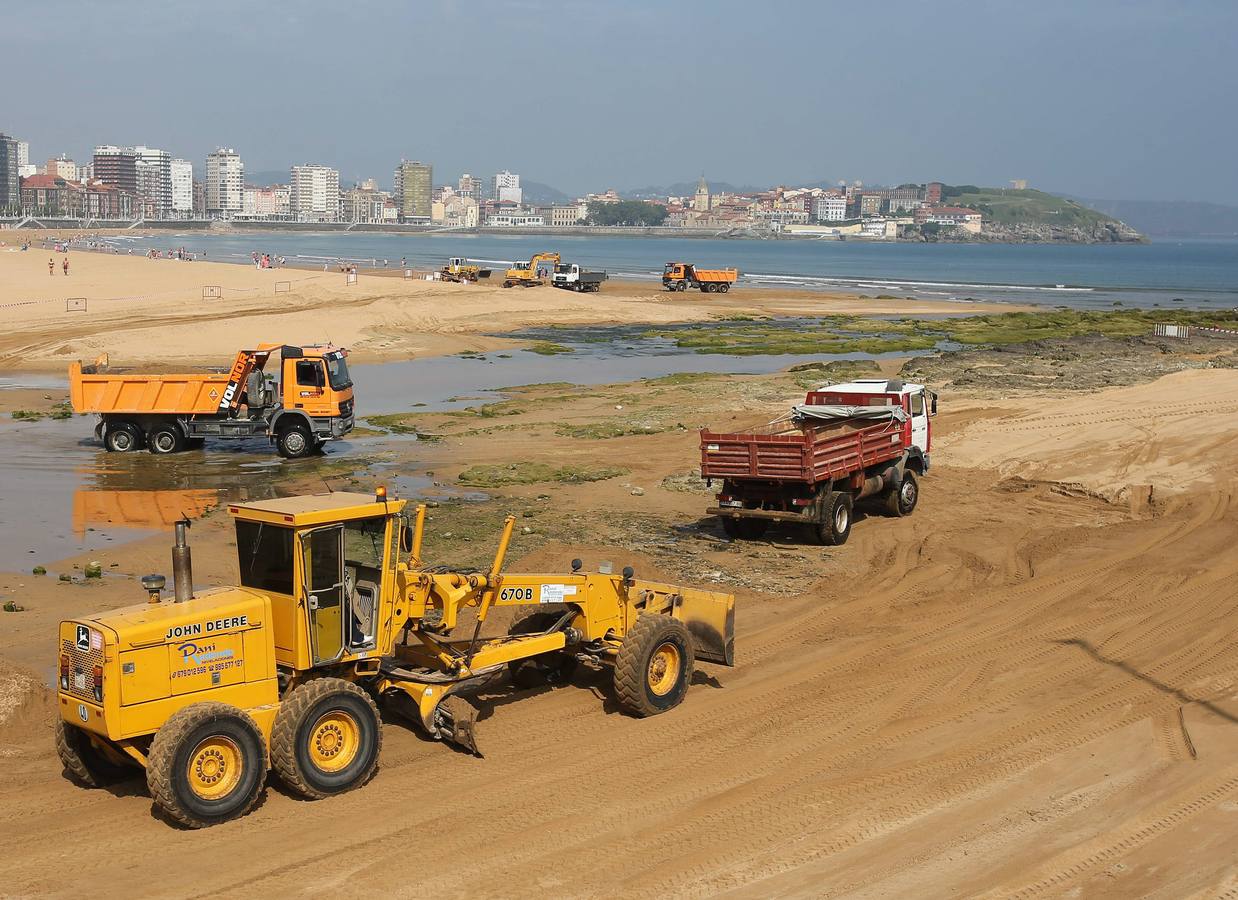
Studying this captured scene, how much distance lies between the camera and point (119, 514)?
23344 millimetres

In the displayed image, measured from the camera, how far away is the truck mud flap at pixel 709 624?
44.1 feet

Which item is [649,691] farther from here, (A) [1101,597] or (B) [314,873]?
(A) [1101,597]

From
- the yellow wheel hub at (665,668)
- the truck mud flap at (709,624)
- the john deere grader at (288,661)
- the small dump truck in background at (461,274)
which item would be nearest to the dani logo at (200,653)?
the john deere grader at (288,661)

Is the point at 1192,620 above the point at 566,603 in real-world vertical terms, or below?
below

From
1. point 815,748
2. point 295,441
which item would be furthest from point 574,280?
point 815,748

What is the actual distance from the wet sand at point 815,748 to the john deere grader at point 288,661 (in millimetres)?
390

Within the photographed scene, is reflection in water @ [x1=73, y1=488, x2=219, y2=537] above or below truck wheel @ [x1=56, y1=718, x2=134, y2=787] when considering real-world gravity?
below

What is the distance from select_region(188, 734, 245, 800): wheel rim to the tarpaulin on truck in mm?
14952

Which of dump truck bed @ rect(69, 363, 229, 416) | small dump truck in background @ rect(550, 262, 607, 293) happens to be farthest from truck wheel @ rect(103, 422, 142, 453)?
small dump truck in background @ rect(550, 262, 607, 293)

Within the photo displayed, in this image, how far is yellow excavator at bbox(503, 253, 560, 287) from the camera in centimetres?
8825

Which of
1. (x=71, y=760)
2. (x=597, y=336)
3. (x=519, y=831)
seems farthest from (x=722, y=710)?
(x=597, y=336)

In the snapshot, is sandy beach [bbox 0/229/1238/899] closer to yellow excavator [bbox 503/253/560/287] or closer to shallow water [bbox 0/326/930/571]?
shallow water [bbox 0/326/930/571]

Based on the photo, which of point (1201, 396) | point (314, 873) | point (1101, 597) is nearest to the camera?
point (314, 873)

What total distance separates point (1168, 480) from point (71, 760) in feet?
70.8
